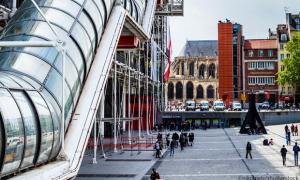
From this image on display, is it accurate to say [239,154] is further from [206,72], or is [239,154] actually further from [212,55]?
[212,55]

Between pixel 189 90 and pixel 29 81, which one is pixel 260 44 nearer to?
pixel 189 90

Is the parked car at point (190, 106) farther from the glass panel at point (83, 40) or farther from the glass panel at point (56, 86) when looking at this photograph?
the glass panel at point (56, 86)

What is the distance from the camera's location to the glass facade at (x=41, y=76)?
23.3 feet

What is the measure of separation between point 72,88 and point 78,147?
67.3 inches

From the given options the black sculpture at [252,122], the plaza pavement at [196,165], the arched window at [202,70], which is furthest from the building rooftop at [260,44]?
the plaza pavement at [196,165]

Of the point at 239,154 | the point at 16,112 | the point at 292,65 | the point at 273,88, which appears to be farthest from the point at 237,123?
the point at 16,112

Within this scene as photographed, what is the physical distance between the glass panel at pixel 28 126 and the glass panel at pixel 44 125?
0.30 meters

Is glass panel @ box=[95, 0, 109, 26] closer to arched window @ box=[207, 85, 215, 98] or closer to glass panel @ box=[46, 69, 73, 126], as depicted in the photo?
glass panel @ box=[46, 69, 73, 126]

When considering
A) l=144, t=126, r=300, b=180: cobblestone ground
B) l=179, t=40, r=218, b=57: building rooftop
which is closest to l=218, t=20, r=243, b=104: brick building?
l=179, t=40, r=218, b=57: building rooftop

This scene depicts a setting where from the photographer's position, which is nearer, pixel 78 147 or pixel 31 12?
A: pixel 78 147

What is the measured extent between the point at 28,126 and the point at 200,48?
351 ft

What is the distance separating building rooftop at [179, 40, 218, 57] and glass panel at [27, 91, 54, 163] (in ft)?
340

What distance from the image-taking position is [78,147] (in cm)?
1063

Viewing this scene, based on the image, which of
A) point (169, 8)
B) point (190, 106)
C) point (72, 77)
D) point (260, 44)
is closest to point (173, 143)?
point (72, 77)
